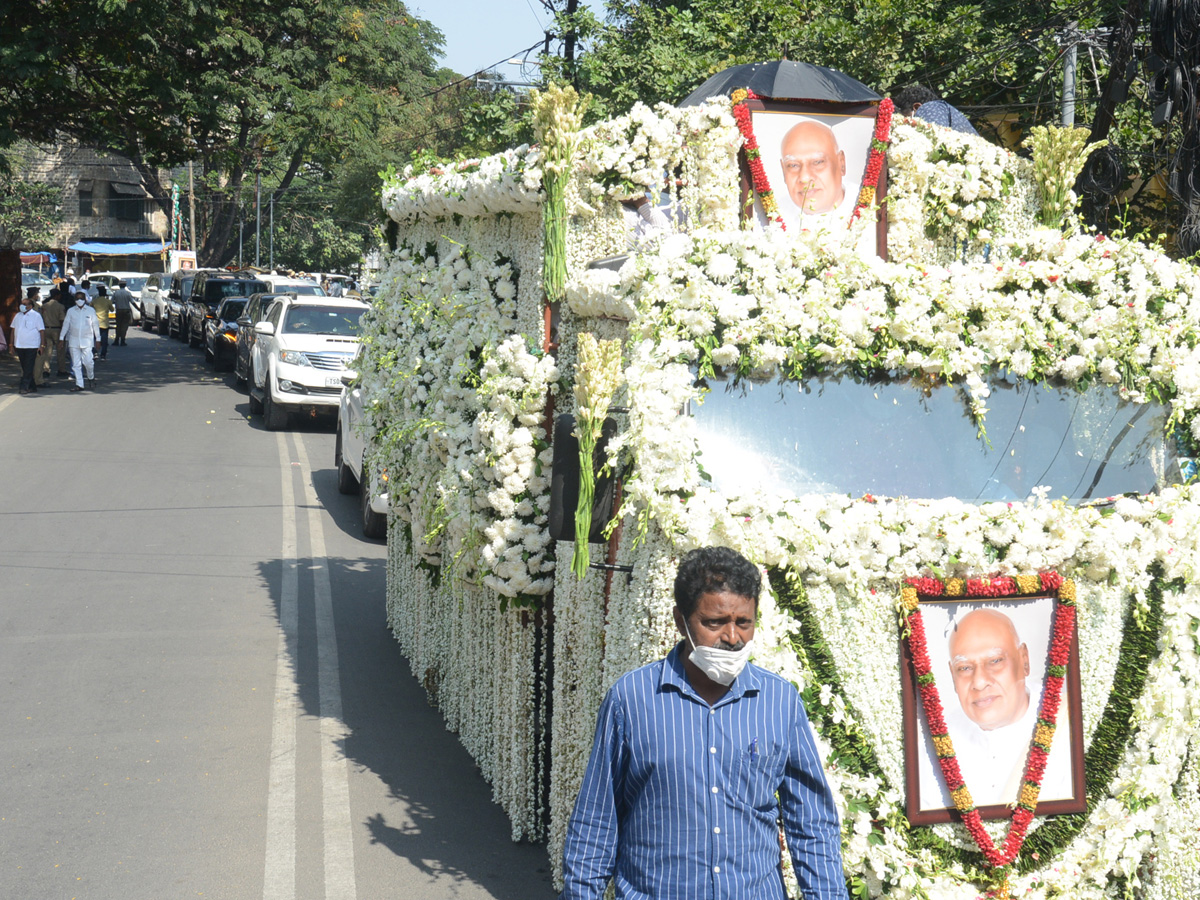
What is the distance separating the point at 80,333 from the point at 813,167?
19758 mm

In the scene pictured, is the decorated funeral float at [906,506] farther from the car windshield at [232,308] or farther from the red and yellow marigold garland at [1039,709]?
the car windshield at [232,308]

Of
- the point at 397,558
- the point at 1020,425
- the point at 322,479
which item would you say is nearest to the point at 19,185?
the point at 322,479

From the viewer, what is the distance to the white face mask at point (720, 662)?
9.71 ft

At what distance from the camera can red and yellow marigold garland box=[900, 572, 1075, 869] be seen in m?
3.99

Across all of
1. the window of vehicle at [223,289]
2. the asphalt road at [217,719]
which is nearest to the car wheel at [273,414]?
the asphalt road at [217,719]

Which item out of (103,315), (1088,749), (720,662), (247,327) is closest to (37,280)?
(103,315)

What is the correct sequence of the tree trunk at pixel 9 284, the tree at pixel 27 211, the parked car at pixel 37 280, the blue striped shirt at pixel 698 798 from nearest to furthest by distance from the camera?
the blue striped shirt at pixel 698 798
the tree trunk at pixel 9 284
the parked car at pixel 37 280
the tree at pixel 27 211

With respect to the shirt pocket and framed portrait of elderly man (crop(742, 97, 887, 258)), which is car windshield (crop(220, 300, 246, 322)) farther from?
the shirt pocket

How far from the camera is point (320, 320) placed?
763 inches

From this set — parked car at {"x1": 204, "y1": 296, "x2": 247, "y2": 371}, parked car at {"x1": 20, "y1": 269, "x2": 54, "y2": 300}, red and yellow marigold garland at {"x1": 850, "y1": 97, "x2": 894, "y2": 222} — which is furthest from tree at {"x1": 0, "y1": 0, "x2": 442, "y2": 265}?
parked car at {"x1": 20, "y1": 269, "x2": 54, "y2": 300}

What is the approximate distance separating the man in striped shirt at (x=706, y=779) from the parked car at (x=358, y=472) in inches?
260

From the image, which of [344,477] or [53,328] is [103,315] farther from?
[344,477]

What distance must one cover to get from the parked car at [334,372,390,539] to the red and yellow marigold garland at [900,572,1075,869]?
6058mm

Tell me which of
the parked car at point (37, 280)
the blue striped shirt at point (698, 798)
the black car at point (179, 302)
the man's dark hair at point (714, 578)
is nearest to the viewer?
the blue striped shirt at point (698, 798)
